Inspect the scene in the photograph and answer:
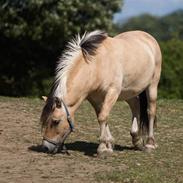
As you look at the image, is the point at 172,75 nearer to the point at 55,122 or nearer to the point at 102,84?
the point at 102,84

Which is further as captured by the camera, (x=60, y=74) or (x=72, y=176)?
(x=60, y=74)

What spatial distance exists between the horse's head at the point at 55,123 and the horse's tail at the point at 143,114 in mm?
1841

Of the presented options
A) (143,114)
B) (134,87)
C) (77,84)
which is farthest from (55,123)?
(143,114)

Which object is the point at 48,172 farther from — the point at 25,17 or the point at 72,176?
the point at 25,17

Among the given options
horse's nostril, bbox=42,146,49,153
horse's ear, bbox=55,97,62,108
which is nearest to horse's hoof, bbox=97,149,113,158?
horse's nostril, bbox=42,146,49,153

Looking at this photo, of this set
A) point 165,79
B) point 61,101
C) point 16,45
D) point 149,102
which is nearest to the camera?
point 61,101

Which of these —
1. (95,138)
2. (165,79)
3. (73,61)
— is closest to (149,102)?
(95,138)

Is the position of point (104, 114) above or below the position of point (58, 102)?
below

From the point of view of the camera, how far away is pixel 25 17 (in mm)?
21484

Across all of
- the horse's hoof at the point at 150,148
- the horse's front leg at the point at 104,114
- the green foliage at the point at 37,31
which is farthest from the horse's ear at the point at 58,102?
the green foliage at the point at 37,31

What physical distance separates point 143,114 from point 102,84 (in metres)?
1.50

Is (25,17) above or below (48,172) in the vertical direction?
above

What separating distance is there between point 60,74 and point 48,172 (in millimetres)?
1352

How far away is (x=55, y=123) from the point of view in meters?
7.72
